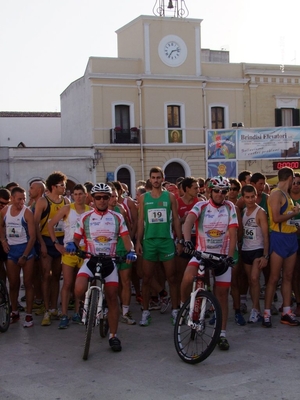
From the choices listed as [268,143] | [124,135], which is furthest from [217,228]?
[124,135]

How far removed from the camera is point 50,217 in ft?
30.2

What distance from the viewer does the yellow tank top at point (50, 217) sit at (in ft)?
30.1

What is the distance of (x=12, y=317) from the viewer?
9008 mm

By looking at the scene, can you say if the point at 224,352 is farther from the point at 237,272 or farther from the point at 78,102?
the point at 78,102

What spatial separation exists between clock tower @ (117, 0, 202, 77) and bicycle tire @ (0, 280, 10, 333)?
93.7 feet

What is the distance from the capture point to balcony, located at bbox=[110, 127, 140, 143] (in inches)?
1400

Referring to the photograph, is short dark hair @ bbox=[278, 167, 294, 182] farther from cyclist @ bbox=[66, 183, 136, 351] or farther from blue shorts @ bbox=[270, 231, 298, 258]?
cyclist @ bbox=[66, 183, 136, 351]

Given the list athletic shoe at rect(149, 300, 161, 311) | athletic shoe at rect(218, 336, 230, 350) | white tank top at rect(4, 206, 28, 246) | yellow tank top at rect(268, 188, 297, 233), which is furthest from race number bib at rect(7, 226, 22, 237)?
yellow tank top at rect(268, 188, 297, 233)

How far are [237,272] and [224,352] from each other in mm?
1960

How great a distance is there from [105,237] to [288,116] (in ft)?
110

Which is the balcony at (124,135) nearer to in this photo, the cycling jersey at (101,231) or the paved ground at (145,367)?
the paved ground at (145,367)

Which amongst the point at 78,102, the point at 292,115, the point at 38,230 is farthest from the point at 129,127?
the point at 38,230

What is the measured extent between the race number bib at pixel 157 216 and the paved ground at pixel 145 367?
4.70 ft

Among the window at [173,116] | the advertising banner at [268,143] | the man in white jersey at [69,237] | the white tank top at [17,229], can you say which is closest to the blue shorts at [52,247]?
the man in white jersey at [69,237]
